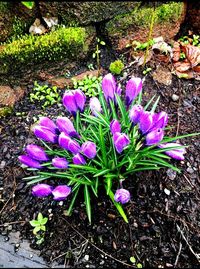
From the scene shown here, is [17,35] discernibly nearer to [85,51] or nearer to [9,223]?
[85,51]

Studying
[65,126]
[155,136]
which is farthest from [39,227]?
[155,136]

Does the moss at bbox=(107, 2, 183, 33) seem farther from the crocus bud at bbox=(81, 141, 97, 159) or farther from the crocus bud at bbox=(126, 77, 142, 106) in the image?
the crocus bud at bbox=(81, 141, 97, 159)

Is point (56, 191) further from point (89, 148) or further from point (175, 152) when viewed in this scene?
point (175, 152)

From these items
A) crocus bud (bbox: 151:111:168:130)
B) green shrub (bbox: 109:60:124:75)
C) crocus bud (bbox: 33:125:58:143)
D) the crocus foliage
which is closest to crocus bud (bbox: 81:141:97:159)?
the crocus foliage

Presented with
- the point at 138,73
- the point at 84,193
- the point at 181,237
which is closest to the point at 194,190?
the point at 181,237

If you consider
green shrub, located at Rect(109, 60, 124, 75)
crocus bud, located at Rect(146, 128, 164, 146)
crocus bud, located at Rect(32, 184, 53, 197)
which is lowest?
crocus bud, located at Rect(32, 184, 53, 197)
